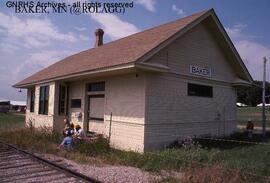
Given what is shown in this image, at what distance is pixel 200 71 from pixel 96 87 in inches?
201

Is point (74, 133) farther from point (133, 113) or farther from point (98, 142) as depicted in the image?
point (133, 113)

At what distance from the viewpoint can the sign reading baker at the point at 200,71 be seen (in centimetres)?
1528

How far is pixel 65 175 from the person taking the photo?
880 cm

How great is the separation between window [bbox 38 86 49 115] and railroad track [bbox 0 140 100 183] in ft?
26.6

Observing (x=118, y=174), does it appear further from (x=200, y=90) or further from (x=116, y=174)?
(x=200, y=90)

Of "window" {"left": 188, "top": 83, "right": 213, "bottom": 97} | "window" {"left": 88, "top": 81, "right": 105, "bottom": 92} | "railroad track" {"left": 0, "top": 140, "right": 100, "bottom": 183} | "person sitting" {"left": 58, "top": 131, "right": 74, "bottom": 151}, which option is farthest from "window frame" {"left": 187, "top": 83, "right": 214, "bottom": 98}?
"railroad track" {"left": 0, "top": 140, "right": 100, "bottom": 183}

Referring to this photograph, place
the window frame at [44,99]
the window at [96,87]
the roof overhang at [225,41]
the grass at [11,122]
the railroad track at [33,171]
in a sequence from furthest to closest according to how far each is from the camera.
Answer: the grass at [11,122], the window frame at [44,99], the window at [96,87], the roof overhang at [225,41], the railroad track at [33,171]

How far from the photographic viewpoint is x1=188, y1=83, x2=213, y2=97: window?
50.3 feet

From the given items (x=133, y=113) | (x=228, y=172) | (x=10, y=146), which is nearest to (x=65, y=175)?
(x=228, y=172)

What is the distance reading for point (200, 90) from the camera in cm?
1591

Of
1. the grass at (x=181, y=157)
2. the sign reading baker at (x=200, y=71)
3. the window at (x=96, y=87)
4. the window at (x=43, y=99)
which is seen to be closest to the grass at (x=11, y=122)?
the window at (x=43, y=99)

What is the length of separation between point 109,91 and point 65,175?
6.88 metres

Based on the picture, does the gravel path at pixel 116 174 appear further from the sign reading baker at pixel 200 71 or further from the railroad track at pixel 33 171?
the sign reading baker at pixel 200 71

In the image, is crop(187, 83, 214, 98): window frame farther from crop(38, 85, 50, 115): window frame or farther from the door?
crop(38, 85, 50, 115): window frame
